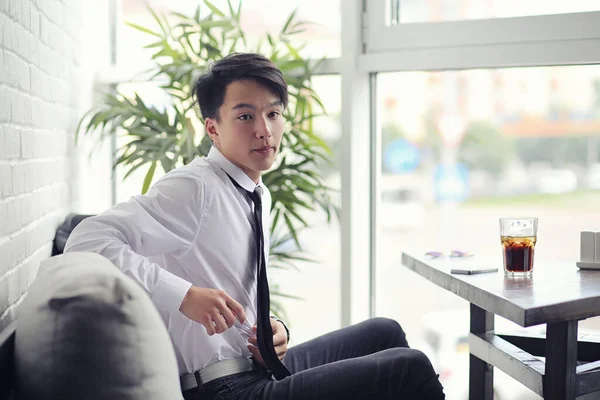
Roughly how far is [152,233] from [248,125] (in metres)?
0.40

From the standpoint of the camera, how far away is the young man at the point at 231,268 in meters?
1.41

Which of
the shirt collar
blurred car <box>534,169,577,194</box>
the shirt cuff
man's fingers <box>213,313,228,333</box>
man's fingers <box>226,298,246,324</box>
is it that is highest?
the shirt collar

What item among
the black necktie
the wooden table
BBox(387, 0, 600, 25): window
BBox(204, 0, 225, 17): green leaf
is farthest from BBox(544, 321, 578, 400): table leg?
BBox(204, 0, 225, 17): green leaf

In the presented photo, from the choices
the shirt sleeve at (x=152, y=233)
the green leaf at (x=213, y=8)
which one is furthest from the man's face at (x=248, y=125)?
the green leaf at (x=213, y=8)

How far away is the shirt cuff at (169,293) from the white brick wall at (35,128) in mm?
399

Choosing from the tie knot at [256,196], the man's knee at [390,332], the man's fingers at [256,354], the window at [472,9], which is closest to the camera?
the man's fingers at [256,354]

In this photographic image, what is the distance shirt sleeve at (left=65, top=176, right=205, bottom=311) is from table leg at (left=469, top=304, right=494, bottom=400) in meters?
0.84

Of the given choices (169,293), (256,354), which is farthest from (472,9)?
(169,293)

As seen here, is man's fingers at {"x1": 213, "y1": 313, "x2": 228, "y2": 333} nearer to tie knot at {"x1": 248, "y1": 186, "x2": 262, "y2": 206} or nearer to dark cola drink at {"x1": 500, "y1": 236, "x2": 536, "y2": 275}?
tie knot at {"x1": 248, "y1": 186, "x2": 262, "y2": 206}

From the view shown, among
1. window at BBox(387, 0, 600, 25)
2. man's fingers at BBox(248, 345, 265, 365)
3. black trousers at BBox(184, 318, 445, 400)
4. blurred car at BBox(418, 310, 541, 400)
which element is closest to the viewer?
black trousers at BBox(184, 318, 445, 400)

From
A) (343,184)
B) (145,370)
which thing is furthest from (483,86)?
(145,370)

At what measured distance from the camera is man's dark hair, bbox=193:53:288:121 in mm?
1720

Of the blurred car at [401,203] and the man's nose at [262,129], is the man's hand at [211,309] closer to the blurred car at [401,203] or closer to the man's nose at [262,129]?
the man's nose at [262,129]

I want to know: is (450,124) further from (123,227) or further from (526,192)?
(123,227)
